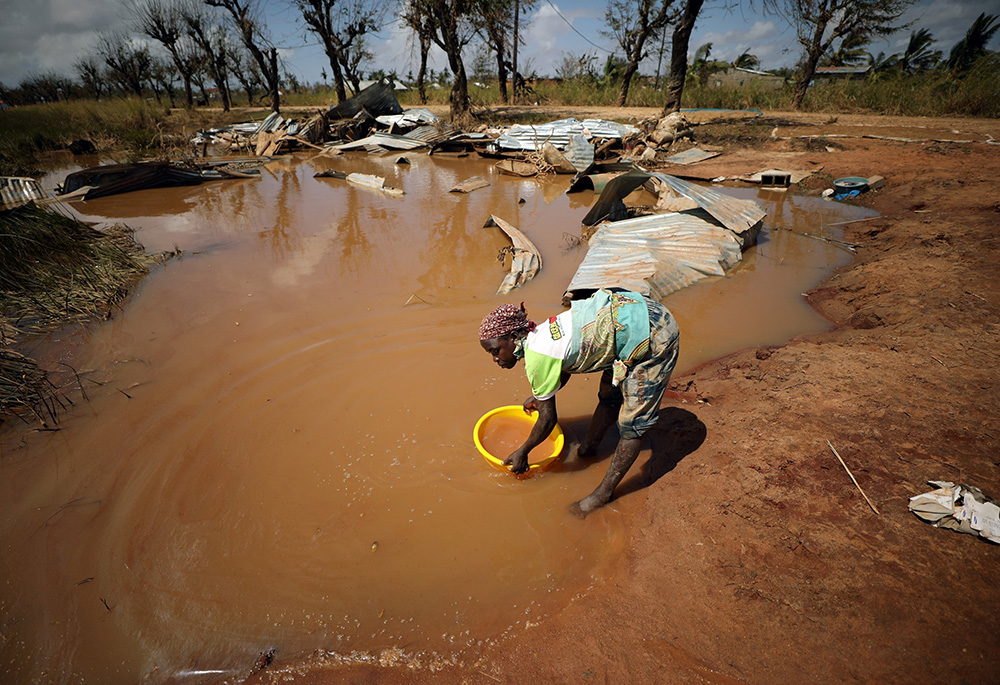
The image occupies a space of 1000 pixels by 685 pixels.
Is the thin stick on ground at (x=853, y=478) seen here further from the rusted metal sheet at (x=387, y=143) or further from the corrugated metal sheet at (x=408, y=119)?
the corrugated metal sheet at (x=408, y=119)

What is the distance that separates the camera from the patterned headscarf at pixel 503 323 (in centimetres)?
214

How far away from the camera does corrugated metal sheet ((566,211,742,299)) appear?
4898mm

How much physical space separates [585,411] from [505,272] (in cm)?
284

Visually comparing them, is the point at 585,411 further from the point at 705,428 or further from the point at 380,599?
the point at 380,599

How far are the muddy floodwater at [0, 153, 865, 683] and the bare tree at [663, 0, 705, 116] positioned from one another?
1096 cm

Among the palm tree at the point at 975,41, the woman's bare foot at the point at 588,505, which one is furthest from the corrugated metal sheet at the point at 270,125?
the palm tree at the point at 975,41

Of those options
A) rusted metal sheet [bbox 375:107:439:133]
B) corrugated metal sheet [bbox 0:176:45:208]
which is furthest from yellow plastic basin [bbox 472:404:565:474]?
rusted metal sheet [bbox 375:107:439:133]

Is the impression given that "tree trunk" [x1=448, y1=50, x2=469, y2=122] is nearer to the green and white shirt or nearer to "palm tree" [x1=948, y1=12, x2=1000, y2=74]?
the green and white shirt

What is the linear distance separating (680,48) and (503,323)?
1559 cm

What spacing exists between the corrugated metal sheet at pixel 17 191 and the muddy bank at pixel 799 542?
10434 millimetres

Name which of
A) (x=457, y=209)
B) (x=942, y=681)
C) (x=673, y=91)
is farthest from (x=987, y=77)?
(x=942, y=681)

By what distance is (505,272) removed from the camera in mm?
5816

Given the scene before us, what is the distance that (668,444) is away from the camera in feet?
9.84

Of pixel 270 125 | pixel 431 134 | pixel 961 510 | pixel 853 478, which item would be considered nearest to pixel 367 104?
pixel 270 125
